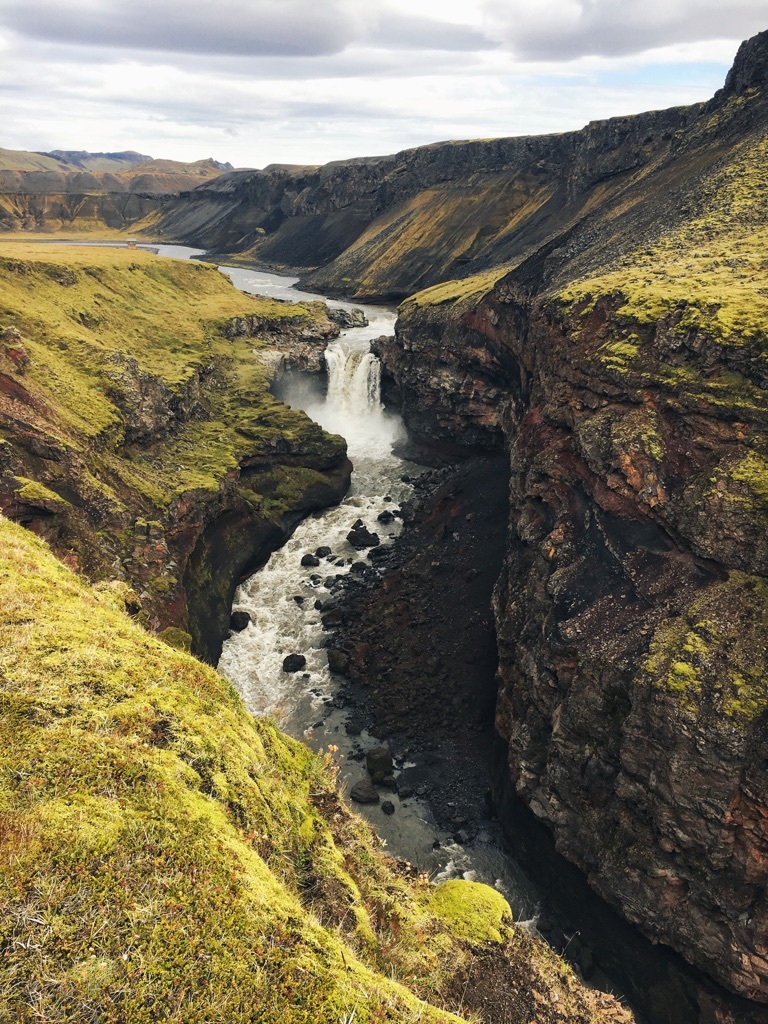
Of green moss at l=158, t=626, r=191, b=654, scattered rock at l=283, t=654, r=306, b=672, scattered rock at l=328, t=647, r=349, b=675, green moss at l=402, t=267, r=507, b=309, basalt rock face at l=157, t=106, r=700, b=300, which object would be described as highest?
basalt rock face at l=157, t=106, r=700, b=300

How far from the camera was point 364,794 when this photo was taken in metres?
25.6

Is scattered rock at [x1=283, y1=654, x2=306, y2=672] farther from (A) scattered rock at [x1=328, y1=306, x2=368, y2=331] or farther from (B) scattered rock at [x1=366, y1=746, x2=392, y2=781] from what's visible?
(A) scattered rock at [x1=328, y1=306, x2=368, y2=331]

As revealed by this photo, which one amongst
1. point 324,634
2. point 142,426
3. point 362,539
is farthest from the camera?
point 362,539

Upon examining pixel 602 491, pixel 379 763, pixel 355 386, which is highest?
pixel 602 491

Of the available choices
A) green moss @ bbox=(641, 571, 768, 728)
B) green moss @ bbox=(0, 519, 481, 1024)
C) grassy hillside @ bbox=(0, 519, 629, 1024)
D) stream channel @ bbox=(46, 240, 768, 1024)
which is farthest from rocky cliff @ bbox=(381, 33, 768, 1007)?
green moss @ bbox=(0, 519, 481, 1024)

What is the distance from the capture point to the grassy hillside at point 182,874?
6.12 m

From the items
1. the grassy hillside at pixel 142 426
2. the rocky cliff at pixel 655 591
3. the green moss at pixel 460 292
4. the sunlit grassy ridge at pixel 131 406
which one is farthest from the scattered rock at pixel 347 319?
the rocky cliff at pixel 655 591

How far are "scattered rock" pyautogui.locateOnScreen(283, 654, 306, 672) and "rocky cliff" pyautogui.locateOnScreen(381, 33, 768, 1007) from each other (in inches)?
429

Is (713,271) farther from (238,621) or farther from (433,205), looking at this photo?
(433,205)

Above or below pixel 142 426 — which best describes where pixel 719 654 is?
below

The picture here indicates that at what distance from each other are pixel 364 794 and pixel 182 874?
66.1 ft

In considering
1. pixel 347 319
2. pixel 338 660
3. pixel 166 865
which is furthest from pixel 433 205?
pixel 166 865

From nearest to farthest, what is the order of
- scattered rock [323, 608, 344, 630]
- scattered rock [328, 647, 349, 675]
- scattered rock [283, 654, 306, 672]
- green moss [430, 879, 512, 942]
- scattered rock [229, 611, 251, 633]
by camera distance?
1. green moss [430, 879, 512, 942]
2. scattered rock [328, 647, 349, 675]
3. scattered rock [283, 654, 306, 672]
4. scattered rock [229, 611, 251, 633]
5. scattered rock [323, 608, 344, 630]

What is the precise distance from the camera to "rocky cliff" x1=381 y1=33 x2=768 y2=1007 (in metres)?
17.9
